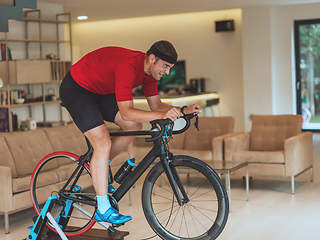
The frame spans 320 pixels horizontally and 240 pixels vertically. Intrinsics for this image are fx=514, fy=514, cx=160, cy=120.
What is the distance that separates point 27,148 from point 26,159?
13cm

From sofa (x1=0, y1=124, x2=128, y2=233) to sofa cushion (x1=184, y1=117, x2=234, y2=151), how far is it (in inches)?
39.4

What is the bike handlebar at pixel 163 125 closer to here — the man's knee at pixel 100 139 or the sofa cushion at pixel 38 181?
the man's knee at pixel 100 139

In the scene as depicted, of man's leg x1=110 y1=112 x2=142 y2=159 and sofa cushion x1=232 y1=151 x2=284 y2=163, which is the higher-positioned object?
man's leg x1=110 y1=112 x2=142 y2=159

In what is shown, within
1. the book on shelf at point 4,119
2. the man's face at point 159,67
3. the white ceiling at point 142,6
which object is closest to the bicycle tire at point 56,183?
the man's face at point 159,67

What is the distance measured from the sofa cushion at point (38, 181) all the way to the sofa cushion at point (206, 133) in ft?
6.62

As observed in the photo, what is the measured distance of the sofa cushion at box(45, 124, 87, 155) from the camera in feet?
18.1

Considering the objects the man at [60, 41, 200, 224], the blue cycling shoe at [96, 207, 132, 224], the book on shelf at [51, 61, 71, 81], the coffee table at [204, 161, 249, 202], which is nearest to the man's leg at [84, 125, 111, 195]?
the man at [60, 41, 200, 224]

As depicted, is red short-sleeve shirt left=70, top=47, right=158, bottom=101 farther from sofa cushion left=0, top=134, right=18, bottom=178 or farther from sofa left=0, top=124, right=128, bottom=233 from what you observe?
sofa cushion left=0, top=134, right=18, bottom=178

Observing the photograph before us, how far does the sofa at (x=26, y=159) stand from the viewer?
14.6 feet

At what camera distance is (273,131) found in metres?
6.14

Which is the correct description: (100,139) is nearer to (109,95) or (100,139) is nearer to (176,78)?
(109,95)

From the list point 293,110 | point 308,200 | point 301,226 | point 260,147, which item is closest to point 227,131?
point 260,147

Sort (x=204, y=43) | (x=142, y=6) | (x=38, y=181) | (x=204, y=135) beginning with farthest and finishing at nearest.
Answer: (x=204, y=43) < (x=142, y=6) < (x=204, y=135) < (x=38, y=181)

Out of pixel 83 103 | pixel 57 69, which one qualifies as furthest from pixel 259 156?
pixel 57 69
